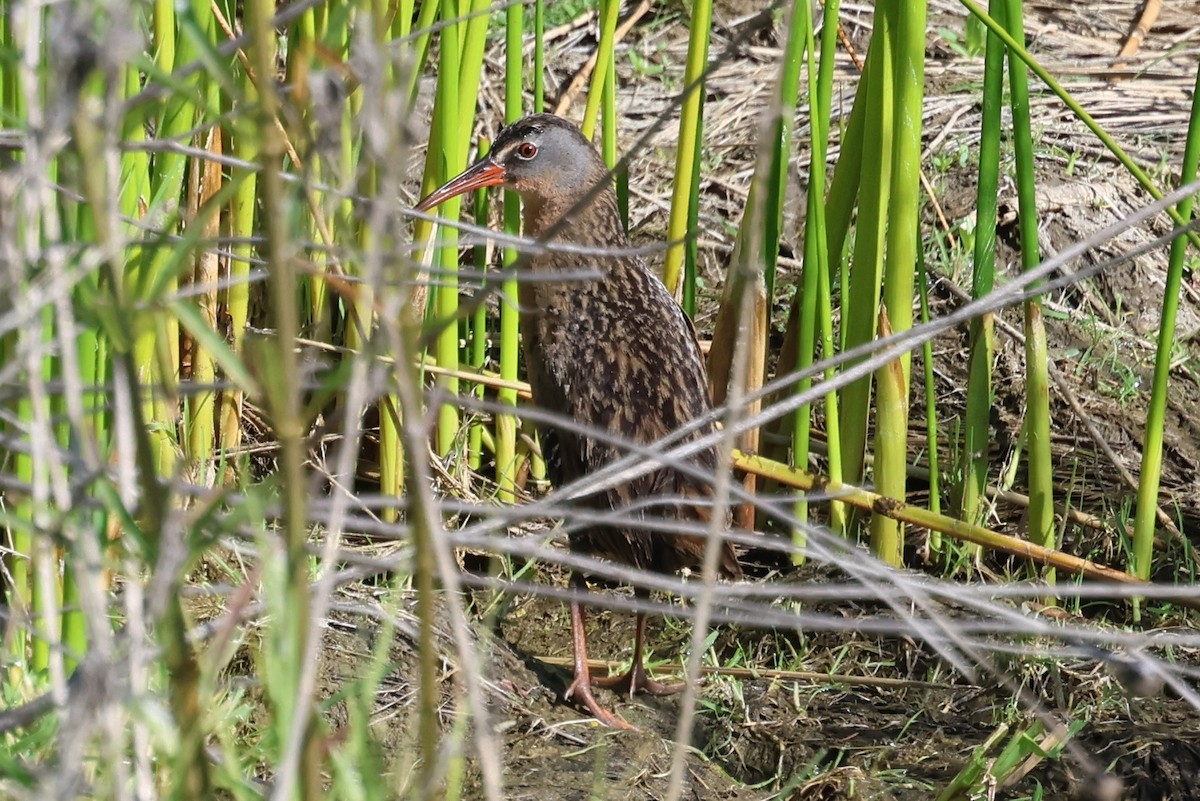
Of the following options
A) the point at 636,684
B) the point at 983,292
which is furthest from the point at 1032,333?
the point at 636,684

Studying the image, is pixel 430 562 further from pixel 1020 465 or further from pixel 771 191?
pixel 1020 465

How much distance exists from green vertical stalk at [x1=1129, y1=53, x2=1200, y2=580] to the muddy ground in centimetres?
32

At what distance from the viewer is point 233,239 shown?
155cm

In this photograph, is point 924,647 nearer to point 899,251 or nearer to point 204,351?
point 899,251

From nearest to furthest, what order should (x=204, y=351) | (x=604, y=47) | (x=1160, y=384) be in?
1. (x=1160, y=384)
2. (x=204, y=351)
3. (x=604, y=47)

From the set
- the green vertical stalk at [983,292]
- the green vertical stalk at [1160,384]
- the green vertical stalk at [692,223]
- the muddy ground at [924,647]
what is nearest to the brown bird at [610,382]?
the green vertical stalk at [692,223]

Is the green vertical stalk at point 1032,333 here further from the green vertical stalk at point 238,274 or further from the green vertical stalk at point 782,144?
the green vertical stalk at point 238,274

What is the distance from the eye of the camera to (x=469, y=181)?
149 inches

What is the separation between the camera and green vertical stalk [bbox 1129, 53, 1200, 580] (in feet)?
9.52

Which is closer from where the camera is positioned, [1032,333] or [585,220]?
[1032,333]

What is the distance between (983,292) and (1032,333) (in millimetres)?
151

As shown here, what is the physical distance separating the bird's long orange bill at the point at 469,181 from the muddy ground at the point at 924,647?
1.00 metres

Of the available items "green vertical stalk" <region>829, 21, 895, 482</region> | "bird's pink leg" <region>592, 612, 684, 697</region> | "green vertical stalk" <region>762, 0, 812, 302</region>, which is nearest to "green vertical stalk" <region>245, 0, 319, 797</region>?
"green vertical stalk" <region>762, 0, 812, 302</region>

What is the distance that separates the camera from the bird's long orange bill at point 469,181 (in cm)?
361
